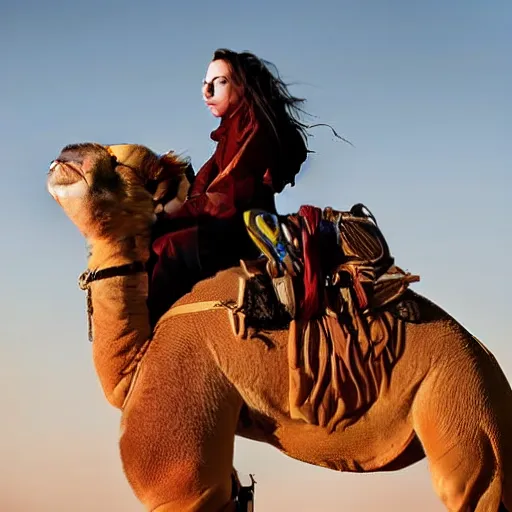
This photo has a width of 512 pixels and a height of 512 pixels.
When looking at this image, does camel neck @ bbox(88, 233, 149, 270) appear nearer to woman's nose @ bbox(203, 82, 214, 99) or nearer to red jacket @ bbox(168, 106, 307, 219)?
red jacket @ bbox(168, 106, 307, 219)

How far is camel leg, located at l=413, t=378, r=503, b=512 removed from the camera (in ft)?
9.50

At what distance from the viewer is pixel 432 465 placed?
115 inches

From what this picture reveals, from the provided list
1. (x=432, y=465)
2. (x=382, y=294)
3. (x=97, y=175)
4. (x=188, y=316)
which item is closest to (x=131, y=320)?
(x=188, y=316)

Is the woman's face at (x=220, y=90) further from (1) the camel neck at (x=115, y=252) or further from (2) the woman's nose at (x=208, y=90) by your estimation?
(1) the camel neck at (x=115, y=252)

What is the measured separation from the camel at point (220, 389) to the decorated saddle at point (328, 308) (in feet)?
0.10

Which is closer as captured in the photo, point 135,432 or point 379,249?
point 135,432

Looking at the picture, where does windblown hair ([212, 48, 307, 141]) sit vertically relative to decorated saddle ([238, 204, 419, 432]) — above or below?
above

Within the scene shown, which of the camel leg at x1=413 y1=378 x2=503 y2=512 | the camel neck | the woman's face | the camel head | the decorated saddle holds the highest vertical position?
the woman's face

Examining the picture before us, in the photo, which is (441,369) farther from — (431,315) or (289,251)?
(289,251)

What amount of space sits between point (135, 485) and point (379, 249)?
0.89 meters

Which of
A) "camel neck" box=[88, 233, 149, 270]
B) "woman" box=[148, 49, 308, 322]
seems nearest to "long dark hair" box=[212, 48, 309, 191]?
"woman" box=[148, 49, 308, 322]

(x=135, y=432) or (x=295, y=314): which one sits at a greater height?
(x=295, y=314)

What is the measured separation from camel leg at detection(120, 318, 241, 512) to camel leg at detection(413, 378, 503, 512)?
0.50m

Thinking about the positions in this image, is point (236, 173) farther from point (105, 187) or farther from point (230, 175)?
point (105, 187)
